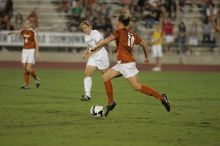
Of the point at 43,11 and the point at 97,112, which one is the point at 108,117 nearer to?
the point at 97,112

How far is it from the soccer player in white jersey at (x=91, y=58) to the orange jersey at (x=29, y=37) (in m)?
4.13

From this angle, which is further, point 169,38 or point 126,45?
point 169,38

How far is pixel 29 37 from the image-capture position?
21.4 m

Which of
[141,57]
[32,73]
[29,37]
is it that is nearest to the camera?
[32,73]

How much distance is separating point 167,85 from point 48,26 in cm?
1492

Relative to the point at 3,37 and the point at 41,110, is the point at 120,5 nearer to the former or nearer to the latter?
the point at 3,37

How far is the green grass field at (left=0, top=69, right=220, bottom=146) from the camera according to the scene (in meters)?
11.1

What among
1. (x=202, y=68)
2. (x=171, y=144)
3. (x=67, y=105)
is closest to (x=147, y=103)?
(x=67, y=105)

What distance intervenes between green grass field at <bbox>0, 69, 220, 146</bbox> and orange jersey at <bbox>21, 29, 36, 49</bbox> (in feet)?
4.44

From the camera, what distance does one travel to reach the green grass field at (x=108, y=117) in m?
11.1

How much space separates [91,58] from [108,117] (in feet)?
13.0

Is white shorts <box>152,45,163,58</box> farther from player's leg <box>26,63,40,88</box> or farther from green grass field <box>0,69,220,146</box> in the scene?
player's leg <box>26,63,40,88</box>

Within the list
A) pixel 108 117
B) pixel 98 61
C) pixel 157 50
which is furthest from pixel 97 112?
pixel 157 50

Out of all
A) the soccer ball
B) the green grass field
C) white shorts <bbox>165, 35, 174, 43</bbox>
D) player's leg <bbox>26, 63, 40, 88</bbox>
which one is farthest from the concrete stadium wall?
the soccer ball
